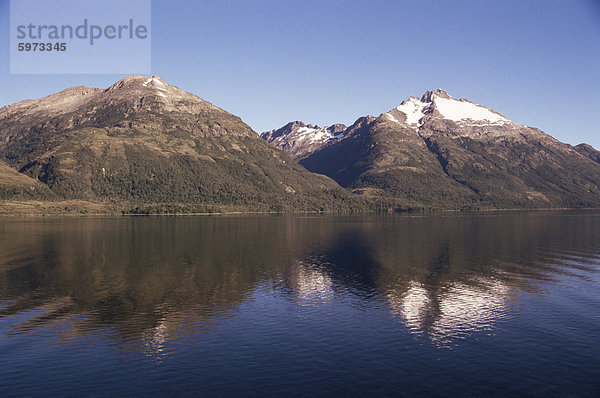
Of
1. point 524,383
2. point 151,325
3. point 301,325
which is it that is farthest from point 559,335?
point 151,325

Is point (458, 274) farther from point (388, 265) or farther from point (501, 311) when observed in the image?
point (501, 311)

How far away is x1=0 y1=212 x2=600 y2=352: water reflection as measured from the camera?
6372 centimetres

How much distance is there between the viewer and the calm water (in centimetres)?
4516

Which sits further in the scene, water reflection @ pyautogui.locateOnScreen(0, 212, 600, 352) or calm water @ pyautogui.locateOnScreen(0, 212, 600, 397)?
water reflection @ pyautogui.locateOnScreen(0, 212, 600, 352)

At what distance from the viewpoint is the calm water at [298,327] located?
148 feet

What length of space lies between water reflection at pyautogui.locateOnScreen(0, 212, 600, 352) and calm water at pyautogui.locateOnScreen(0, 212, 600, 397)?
0.44m

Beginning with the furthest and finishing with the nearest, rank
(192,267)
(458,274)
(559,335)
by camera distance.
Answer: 1. (192,267)
2. (458,274)
3. (559,335)

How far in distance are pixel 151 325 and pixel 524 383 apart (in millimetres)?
45107

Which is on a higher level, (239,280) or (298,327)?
(239,280)

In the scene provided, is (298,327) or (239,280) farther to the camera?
(239,280)

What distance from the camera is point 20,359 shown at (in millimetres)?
50031

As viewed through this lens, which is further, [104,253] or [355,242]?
[355,242]

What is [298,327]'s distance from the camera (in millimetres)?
62531

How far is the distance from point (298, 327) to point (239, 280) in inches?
1395
